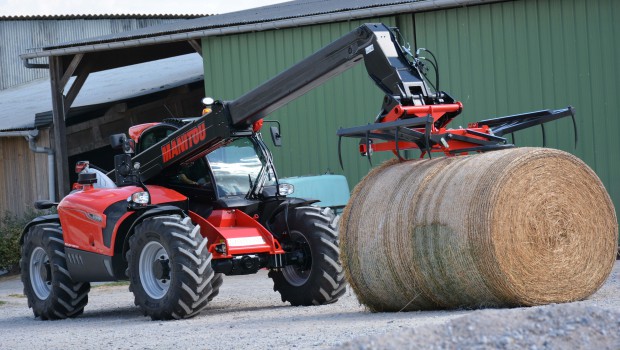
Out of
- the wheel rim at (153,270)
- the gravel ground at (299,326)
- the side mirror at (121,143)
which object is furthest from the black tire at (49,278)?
the wheel rim at (153,270)

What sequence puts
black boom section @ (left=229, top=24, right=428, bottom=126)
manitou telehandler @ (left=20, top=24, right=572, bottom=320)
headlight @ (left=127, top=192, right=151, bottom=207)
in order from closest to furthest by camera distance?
1. black boom section @ (left=229, top=24, right=428, bottom=126)
2. manitou telehandler @ (left=20, top=24, right=572, bottom=320)
3. headlight @ (left=127, top=192, right=151, bottom=207)

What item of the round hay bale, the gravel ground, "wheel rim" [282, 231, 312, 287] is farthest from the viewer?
"wheel rim" [282, 231, 312, 287]

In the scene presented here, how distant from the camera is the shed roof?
83.3 feet

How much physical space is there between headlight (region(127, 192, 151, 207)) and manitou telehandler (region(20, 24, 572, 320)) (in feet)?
0.05

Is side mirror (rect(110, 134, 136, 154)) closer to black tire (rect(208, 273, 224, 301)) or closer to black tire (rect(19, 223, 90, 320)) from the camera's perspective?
black tire (rect(19, 223, 90, 320))

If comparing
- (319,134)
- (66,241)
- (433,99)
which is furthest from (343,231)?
(319,134)

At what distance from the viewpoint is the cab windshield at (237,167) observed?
12516mm

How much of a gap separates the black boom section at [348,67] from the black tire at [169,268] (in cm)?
141

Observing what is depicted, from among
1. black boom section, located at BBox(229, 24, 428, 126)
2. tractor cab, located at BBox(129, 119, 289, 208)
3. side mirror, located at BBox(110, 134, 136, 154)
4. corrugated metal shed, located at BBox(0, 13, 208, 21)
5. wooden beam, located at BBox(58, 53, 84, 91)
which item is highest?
corrugated metal shed, located at BBox(0, 13, 208, 21)

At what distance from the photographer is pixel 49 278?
13.3 metres

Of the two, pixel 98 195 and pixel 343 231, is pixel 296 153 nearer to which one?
pixel 98 195

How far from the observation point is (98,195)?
12.6 m

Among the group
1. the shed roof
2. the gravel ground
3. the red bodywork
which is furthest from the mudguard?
the shed roof

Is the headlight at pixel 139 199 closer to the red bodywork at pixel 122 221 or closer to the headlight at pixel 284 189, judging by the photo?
the red bodywork at pixel 122 221
